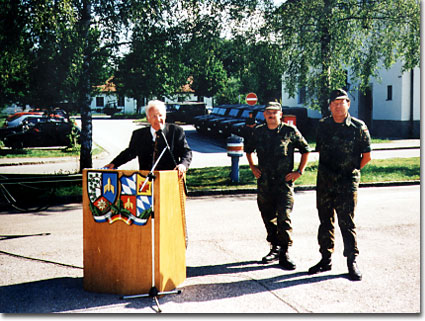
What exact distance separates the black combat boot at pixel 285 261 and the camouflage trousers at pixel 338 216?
35 centimetres

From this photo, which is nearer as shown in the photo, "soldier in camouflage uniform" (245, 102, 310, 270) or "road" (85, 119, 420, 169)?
"soldier in camouflage uniform" (245, 102, 310, 270)

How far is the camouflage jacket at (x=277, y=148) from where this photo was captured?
561 centimetres

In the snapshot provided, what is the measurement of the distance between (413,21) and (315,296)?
10925mm

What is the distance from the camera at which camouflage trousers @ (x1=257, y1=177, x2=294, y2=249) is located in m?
5.58

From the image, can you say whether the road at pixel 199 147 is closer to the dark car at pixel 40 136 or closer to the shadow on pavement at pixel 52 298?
the dark car at pixel 40 136

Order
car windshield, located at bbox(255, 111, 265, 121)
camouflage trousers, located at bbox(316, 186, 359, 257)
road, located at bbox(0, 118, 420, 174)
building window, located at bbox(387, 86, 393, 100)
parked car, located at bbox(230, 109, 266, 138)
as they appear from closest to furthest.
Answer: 1. camouflage trousers, located at bbox(316, 186, 359, 257)
2. road, located at bbox(0, 118, 420, 174)
3. parked car, located at bbox(230, 109, 266, 138)
4. car windshield, located at bbox(255, 111, 265, 121)
5. building window, located at bbox(387, 86, 393, 100)

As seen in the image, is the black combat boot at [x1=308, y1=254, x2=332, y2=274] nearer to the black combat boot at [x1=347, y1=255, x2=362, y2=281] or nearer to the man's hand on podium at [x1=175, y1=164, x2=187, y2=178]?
the black combat boot at [x1=347, y1=255, x2=362, y2=281]

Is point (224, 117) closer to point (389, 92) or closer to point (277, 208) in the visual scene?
point (389, 92)

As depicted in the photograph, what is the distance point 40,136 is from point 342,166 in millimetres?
18175

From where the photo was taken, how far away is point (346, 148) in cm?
528

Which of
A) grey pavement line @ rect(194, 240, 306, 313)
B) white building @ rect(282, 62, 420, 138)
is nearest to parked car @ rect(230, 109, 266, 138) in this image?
white building @ rect(282, 62, 420, 138)

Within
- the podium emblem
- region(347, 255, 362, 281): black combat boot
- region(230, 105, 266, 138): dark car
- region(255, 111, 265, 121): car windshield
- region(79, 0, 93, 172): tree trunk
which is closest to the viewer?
the podium emblem

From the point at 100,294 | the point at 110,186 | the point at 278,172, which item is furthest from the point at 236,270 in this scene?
the point at 110,186

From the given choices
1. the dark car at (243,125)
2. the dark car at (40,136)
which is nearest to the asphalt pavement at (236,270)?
the dark car at (40,136)
